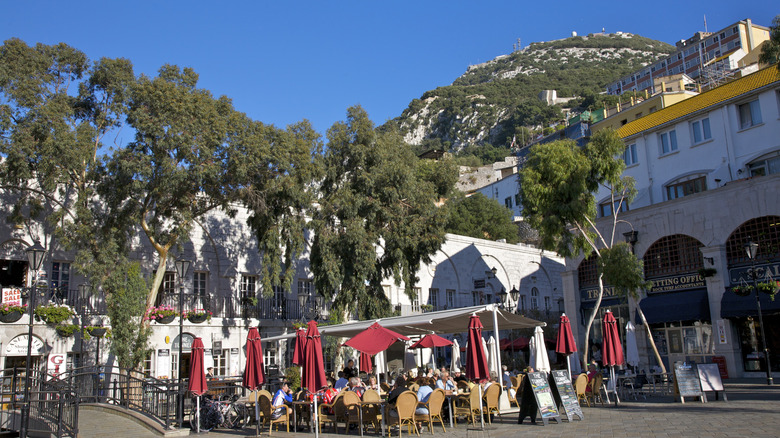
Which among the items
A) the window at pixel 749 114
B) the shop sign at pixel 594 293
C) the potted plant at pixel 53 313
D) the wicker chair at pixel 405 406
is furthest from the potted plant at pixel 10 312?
the window at pixel 749 114

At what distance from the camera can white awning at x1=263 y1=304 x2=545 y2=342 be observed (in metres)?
15.1

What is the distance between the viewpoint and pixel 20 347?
20234mm

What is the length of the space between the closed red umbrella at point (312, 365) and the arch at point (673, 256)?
19.1 meters

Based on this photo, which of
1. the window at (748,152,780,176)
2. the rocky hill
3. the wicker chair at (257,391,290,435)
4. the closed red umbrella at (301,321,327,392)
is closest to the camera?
the closed red umbrella at (301,321,327,392)

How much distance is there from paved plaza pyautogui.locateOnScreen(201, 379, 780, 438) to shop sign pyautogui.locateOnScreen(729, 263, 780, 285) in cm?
770

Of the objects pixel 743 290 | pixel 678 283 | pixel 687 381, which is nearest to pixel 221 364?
pixel 687 381

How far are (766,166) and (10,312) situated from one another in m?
29.8

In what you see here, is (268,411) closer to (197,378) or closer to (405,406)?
(197,378)

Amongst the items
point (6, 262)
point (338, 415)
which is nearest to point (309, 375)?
point (338, 415)

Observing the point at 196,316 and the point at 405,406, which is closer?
the point at 405,406

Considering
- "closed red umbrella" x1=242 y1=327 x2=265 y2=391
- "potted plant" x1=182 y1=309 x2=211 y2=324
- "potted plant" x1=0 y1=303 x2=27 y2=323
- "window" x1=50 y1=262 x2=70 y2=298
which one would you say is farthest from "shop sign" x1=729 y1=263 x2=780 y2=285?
"potted plant" x1=0 y1=303 x2=27 y2=323

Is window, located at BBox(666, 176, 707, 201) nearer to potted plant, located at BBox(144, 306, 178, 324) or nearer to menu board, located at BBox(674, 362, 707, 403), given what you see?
menu board, located at BBox(674, 362, 707, 403)

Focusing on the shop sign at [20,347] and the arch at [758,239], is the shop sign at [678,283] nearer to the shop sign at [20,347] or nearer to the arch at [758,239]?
the arch at [758,239]

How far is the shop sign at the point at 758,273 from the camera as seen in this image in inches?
899
